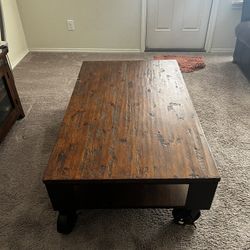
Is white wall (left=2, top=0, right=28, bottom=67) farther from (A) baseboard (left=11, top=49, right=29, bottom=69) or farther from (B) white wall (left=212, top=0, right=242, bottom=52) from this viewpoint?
→ (B) white wall (left=212, top=0, right=242, bottom=52)

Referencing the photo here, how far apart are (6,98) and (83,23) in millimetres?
1669

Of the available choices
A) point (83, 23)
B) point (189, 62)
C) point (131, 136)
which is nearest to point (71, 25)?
point (83, 23)

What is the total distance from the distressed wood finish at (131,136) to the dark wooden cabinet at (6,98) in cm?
56

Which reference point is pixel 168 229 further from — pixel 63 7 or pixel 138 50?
pixel 63 7

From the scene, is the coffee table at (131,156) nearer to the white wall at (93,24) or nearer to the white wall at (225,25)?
the white wall at (93,24)

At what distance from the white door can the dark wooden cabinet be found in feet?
6.14

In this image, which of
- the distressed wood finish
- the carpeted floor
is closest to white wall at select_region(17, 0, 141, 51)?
the carpeted floor

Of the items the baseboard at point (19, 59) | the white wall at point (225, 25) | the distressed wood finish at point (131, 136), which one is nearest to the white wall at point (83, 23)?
the baseboard at point (19, 59)

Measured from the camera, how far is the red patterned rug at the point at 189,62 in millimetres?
2650

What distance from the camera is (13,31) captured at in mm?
2816

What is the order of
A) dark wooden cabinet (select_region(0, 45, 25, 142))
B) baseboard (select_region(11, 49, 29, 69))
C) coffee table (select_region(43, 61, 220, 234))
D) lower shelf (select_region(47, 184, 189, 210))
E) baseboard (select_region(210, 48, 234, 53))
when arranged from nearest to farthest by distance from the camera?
coffee table (select_region(43, 61, 220, 234)) < lower shelf (select_region(47, 184, 189, 210)) < dark wooden cabinet (select_region(0, 45, 25, 142)) < baseboard (select_region(11, 49, 29, 69)) < baseboard (select_region(210, 48, 234, 53))

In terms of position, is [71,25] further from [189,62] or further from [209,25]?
[209,25]

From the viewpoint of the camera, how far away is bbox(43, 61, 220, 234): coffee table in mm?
919

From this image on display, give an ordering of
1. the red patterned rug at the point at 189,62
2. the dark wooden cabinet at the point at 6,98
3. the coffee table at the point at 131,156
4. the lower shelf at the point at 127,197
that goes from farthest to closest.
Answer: the red patterned rug at the point at 189,62
the dark wooden cabinet at the point at 6,98
the lower shelf at the point at 127,197
the coffee table at the point at 131,156
